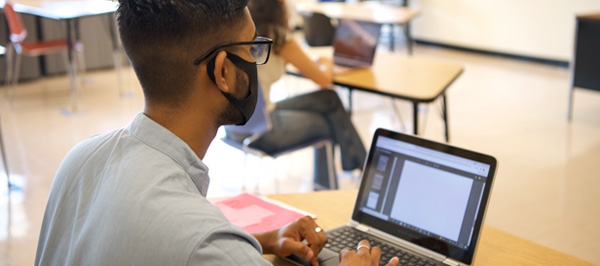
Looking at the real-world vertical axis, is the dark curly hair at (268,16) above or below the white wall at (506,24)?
above

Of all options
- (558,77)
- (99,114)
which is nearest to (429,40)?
(558,77)

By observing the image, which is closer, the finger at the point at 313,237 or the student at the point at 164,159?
the student at the point at 164,159

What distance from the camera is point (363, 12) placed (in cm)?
576

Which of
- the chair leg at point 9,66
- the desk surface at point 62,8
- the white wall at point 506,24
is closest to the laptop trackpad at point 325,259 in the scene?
the desk surface at point 62,8

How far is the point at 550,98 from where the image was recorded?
5.61m

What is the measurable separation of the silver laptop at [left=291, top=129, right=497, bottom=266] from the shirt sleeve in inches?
16.9

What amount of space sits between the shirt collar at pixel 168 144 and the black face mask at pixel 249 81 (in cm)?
12

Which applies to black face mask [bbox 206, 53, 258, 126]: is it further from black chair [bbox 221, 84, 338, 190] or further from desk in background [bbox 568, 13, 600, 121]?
desk in background [bbox 568, 13, 600, 121]

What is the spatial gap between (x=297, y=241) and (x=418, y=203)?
301 millimetres

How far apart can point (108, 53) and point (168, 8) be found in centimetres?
572

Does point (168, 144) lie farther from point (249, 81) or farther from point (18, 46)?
point (18, 46)

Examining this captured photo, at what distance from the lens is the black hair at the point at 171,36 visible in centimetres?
104

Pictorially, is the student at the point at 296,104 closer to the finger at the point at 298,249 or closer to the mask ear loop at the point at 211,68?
the finger at the point at 298,249

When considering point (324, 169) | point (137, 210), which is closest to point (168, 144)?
point (137, 210)
